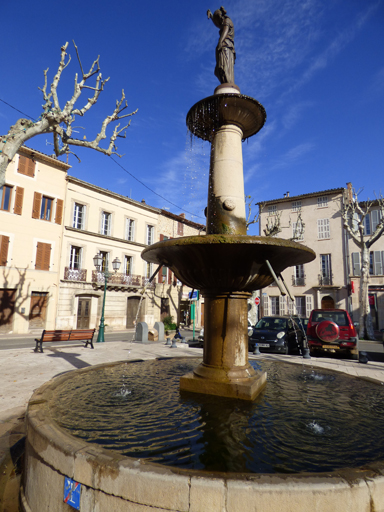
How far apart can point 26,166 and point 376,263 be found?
2854 cm

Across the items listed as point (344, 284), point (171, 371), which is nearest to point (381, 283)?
point (344, 284)

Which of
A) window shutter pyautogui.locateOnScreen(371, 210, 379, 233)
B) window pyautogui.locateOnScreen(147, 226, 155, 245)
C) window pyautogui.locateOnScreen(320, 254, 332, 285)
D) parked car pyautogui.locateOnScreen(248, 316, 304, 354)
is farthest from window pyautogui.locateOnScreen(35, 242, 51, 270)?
window shutter pyautogui.locateOnScreen(371, 210, 379, 233)

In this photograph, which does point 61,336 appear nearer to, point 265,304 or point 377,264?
point 265,304

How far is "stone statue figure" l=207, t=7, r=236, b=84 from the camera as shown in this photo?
18.1ft

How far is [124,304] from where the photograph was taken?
1043 inches

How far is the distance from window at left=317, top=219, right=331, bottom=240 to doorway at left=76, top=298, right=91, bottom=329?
73.1 feet

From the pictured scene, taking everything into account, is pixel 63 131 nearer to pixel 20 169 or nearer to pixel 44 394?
pixel 44 394

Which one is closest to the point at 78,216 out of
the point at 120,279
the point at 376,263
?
the point at 120,279

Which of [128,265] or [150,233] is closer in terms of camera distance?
[128,265]

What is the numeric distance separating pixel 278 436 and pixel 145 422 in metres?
1.31

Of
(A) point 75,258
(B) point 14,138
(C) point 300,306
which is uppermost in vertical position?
(B) point 14,138

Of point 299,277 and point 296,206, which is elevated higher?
point 296,206

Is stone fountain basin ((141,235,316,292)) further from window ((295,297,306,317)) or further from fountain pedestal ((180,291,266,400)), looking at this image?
window ((295,297,306,317))

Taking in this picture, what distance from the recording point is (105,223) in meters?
26.7
